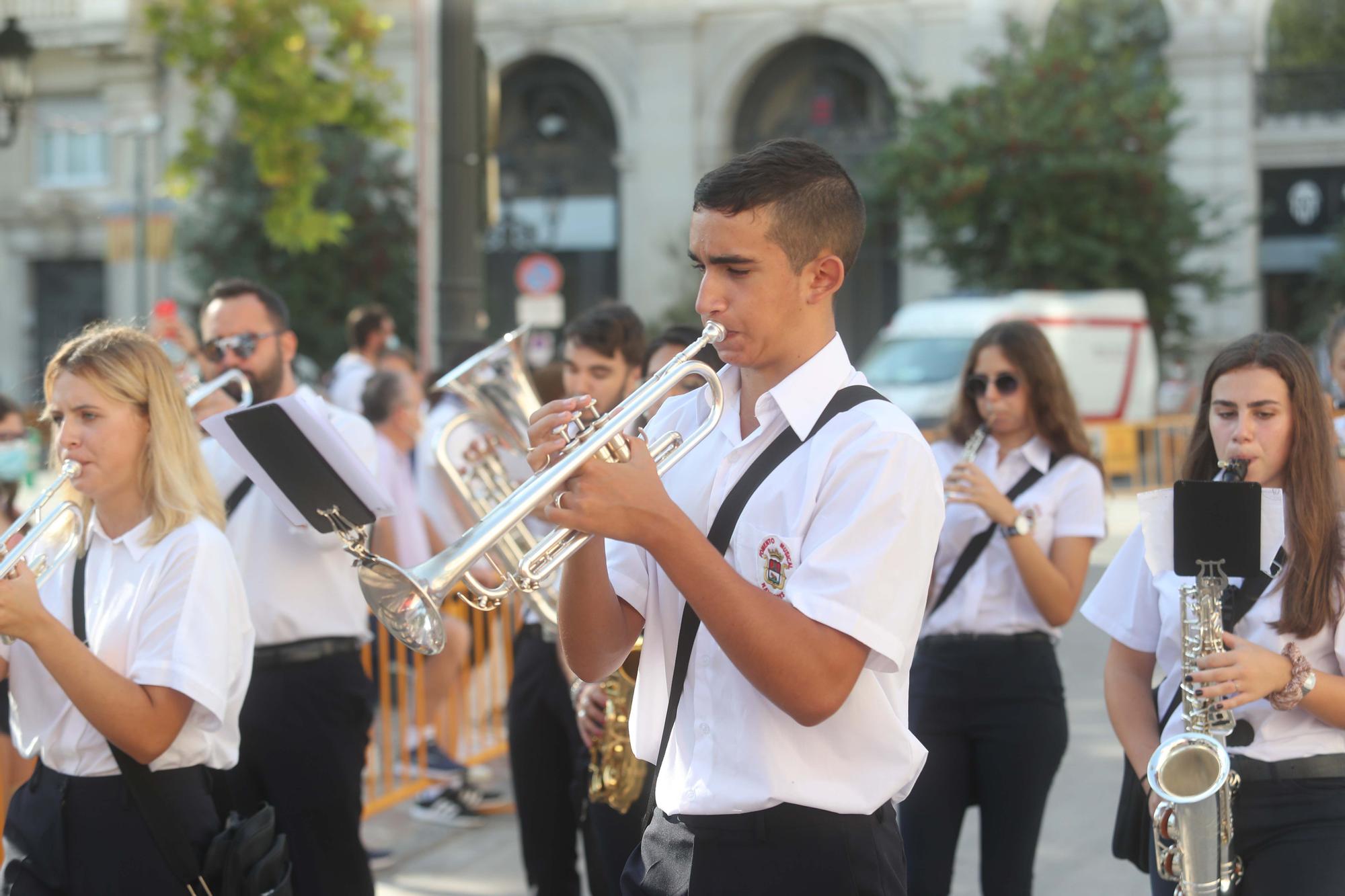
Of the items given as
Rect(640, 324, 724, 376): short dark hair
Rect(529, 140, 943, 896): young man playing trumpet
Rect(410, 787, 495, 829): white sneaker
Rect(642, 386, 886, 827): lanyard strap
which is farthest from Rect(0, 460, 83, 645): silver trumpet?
Rect(410, 787, 495, 829): white sneaker

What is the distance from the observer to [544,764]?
483cm

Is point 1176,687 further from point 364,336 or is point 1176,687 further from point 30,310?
point 30,310

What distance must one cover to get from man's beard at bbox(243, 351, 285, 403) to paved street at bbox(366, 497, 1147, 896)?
2.15 m

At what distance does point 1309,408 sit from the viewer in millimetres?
3354

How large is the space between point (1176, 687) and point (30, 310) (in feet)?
106

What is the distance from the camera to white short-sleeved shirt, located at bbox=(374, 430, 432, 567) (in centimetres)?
657

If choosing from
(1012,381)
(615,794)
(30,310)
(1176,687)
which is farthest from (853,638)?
(30,310)

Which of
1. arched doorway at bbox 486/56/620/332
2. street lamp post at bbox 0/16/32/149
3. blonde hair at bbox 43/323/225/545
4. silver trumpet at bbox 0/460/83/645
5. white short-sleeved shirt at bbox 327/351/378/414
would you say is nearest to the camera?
silver trumpet at bbox 0/460/83/645

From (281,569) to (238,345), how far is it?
88 cm

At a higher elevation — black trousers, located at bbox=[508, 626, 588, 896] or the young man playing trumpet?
the young man playing trumpet

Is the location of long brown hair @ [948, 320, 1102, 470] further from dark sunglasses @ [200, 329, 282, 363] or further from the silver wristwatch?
dark sunglasses @ [200, 329, 282, 363]

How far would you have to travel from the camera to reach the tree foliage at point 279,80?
12156 millimetres

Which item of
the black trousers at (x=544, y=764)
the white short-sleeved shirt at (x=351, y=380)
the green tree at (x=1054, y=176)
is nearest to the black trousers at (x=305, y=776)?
the black trousers at (x=544, y=764)

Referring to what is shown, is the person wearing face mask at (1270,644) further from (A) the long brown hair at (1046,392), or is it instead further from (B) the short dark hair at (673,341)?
(B) the short dark hair at (673,341)
